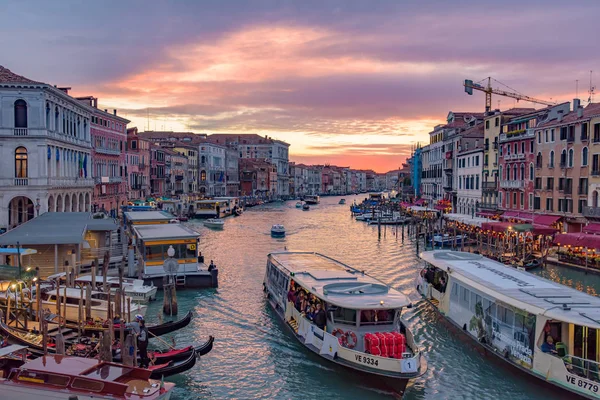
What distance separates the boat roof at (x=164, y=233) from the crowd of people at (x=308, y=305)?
264 inches

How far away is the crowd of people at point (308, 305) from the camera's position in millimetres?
11567

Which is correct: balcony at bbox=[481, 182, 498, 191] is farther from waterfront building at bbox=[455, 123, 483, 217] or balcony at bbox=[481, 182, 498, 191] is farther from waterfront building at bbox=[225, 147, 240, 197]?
waterfront building at bbox=[225, 147, 240, 197]

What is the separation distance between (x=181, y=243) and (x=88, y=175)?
17.3 metres

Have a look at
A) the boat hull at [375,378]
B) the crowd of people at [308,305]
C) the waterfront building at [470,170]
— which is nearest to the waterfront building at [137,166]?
the waterfront building at [470,170]

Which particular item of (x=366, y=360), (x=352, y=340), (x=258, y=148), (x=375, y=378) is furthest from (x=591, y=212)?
(x=258, y=148)

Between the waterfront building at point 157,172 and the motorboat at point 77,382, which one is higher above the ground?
the waterfront building at point 157,172

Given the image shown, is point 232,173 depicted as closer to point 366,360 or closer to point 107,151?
point 107,151

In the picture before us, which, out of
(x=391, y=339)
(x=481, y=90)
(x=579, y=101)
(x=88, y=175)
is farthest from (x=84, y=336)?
(x=481, y=90)

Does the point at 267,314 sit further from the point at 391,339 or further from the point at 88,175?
the point at 88,175

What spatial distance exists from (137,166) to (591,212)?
3855 centimetres

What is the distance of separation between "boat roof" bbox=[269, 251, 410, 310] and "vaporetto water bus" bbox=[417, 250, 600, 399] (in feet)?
7.00

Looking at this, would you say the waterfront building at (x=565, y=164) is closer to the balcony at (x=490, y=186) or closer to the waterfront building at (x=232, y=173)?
the balcony at (x=490, y=186)

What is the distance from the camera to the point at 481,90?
6247cm

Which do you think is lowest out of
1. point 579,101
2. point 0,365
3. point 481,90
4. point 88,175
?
point 0,365
